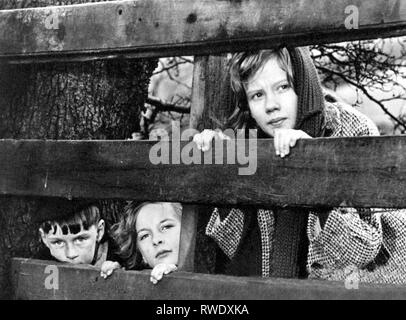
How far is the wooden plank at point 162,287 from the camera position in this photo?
231 centimetres

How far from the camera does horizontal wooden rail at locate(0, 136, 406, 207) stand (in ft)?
7.33

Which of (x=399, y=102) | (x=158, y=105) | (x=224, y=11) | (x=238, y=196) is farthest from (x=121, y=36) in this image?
(x=399, y=102)

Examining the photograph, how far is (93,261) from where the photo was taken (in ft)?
11.0

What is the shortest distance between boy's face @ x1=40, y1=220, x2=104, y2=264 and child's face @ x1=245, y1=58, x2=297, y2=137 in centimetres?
96

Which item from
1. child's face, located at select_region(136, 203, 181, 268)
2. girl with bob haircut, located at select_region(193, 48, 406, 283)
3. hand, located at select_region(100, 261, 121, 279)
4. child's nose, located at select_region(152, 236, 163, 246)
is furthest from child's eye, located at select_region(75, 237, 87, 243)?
girl with bob haircut, located at select_region(193, 48, 406, 283)

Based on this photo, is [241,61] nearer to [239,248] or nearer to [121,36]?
[121,36]

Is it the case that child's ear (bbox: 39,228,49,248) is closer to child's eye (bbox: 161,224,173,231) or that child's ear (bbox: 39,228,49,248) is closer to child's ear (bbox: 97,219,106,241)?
child's ear (bbox: 97,219,106,241)

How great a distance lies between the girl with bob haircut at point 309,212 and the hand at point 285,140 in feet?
1.02

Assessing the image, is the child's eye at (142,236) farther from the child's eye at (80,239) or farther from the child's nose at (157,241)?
the child's eye at (80,239)

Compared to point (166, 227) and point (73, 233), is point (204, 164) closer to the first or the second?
point (166, 227)

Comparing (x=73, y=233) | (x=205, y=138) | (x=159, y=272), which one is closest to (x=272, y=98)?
(x=205, y=138)

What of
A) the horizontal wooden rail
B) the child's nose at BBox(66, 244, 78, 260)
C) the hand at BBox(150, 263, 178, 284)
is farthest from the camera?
the child's nose at BBox(66, 244, 78, 260)

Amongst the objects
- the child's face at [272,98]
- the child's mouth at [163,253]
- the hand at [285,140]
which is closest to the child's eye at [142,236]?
the child's mouth at [163,253]
